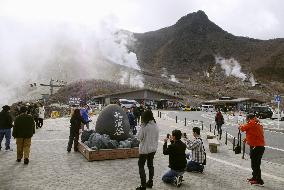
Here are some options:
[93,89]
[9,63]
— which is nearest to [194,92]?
[93,89]

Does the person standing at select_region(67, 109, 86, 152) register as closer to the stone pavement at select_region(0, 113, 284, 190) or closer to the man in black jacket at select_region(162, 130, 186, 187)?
the stone pavement at select_region(0, 113, 284, 190)

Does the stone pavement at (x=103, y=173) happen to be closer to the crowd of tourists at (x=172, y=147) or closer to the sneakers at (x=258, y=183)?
the sneakers at (x=258, y=183)

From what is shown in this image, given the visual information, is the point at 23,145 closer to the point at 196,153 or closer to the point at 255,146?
the point at 196,153

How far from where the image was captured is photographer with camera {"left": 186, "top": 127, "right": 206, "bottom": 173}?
998cm

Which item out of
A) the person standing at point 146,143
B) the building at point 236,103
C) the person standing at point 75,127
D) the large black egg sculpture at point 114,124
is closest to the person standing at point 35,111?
the person standing at point 75,127

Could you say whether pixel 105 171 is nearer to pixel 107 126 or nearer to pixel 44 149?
pixel 107 126

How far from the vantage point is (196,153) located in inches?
398

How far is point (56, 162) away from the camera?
11641mm

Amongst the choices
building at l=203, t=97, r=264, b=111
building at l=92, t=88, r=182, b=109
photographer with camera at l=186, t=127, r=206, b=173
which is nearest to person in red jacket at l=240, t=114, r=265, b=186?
photographer with camera at l=186, t=127, r=206, b=173

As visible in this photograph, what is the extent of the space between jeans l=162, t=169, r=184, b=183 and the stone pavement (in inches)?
5.8

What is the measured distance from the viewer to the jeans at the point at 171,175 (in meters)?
8.62

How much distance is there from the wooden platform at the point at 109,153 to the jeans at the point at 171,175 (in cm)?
342

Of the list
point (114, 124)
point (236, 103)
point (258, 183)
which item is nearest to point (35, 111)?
point (114, 124)

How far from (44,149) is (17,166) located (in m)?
3.72
